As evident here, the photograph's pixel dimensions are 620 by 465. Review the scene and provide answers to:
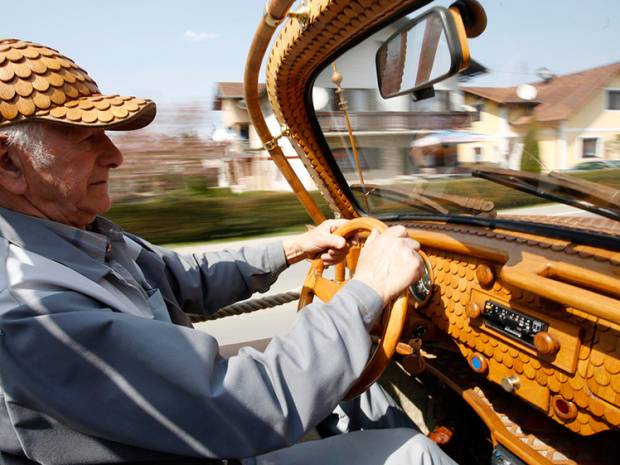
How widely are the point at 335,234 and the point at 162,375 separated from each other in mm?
903

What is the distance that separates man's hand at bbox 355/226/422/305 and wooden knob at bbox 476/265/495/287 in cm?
26

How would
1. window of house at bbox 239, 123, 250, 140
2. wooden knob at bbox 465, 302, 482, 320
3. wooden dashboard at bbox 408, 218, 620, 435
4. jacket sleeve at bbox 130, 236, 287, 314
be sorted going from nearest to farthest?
wooden dashboard at bbox 408, 218, 620, 435 < wooden knob at bbox 465, 302, 482, 320 < jacket sleeve at bbox 130, 236, 287, 314 < window of house at bbox 239, 123, 250, 140

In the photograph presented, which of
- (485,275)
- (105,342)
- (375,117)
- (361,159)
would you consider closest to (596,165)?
(485,275)

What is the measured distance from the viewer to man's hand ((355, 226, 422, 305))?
119cm

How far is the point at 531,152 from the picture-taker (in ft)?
4.64

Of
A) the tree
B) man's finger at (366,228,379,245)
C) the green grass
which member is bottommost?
the green grass

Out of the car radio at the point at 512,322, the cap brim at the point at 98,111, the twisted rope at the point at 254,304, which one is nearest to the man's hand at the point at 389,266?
the car radio at the point at 512,322

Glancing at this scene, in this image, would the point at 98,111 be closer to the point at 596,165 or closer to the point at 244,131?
the point at 596,165

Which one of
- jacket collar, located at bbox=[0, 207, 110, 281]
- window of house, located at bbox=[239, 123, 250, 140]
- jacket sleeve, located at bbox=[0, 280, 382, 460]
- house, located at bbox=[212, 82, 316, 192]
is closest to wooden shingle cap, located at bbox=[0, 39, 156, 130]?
jacket collar, located at bbox=[0, 207, 110, 281]

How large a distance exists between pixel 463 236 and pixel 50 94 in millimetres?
1207

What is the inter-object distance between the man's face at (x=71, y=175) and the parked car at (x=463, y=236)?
75 cm

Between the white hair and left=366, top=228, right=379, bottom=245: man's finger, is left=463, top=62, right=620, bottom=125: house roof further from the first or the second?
the white hair

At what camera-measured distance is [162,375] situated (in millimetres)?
968

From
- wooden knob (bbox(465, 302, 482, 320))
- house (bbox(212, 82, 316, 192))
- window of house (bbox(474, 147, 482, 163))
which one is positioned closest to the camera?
wooden knob (bbox(465, 302, 482, 320))
